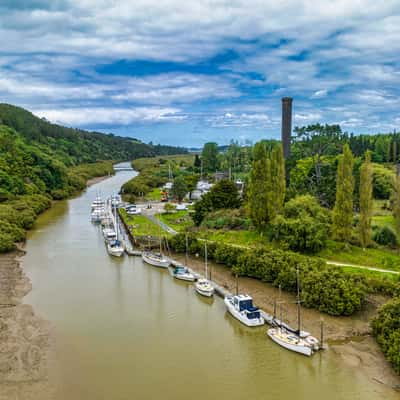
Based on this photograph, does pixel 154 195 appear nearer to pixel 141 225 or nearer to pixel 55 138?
pixel 141 225

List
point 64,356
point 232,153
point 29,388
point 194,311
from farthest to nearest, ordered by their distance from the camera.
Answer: point 232,153 < point 194,311 < point 64,356 < point 29,388

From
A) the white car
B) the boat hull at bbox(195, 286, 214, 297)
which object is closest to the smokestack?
the white car

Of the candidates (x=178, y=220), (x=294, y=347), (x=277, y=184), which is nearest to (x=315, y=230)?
(x=277, y=184)

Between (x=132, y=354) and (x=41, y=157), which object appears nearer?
(x=132, y=354)

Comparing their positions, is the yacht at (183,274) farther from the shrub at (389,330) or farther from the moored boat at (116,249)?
the shrub at (389,330)

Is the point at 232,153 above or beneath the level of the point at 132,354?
above

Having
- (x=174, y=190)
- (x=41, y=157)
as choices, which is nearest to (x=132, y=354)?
(x=174, y=190)

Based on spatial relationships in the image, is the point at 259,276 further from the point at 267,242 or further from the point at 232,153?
the point at 232,153
